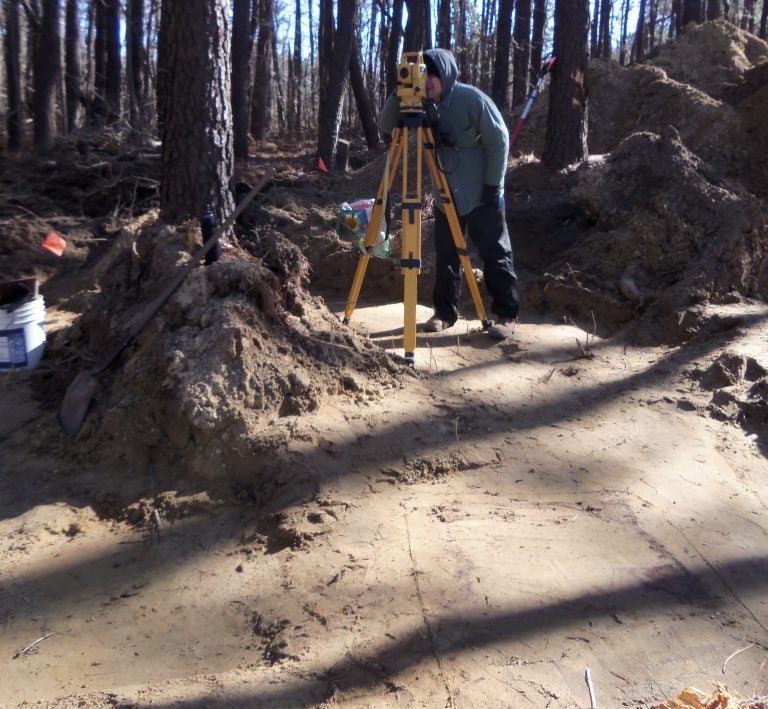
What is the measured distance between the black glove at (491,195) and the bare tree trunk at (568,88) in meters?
3.60

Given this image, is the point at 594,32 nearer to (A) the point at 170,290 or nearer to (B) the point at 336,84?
(B) the point at 336,84

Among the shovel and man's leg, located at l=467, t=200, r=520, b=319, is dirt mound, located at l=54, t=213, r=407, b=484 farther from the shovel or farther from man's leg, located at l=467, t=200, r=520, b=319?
man's leg, located at l=467, t=200, r=520, b=319

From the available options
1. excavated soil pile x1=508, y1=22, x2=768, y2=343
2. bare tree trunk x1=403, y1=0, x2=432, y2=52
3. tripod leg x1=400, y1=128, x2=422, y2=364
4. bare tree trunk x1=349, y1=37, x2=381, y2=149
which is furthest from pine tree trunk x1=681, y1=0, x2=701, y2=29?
tripod leg x1=400, y1=128, x2=422, y2=364

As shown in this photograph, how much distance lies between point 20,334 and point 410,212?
2.47 meters

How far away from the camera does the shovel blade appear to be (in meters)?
3.79

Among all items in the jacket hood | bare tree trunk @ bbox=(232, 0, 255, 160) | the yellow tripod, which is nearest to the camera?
the yellow tripod

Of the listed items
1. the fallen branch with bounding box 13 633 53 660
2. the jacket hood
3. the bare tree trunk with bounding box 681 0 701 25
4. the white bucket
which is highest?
the bare tree trunk with bounding box 681 0 701 25

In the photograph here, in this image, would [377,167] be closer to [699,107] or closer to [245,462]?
[699,107]

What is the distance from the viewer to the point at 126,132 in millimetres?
10820

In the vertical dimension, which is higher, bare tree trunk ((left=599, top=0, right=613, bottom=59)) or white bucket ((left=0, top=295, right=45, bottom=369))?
bare tree trunk ((left=599, top=0, right=613, bottom=59))

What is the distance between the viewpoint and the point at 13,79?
13281 millimetres

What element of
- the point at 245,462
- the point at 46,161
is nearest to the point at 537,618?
the point at 245,462

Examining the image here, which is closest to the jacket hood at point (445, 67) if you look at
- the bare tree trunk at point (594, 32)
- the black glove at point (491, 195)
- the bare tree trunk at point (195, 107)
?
the black glove at point (491, 195)

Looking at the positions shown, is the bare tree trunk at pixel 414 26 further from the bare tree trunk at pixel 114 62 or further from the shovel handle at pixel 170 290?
the shovel handle at pixel 170 290
